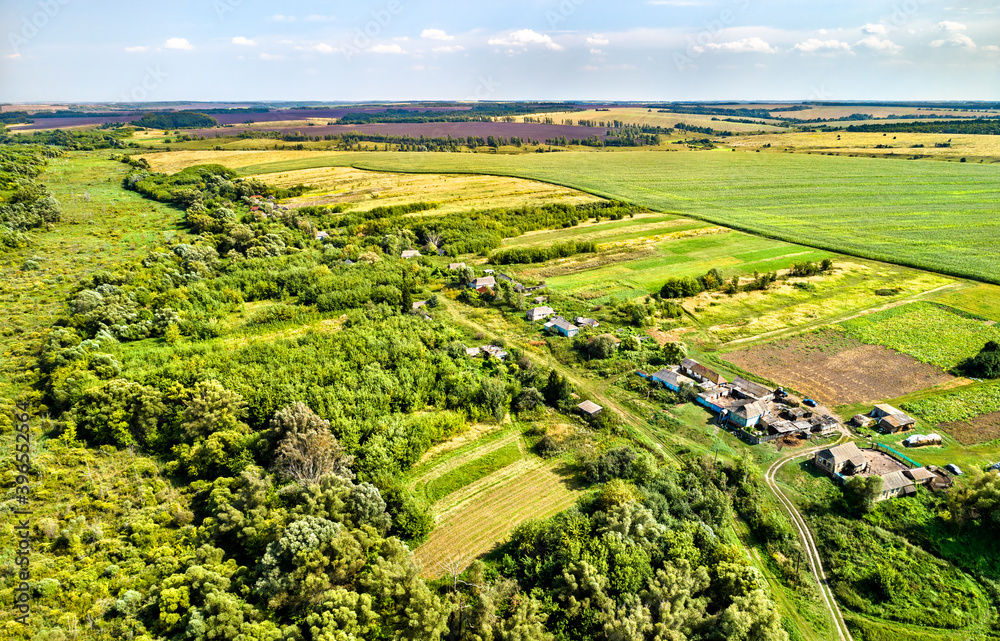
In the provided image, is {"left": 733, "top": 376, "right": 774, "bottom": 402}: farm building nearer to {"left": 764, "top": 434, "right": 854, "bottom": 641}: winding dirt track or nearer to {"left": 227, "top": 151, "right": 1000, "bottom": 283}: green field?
{"left": 764, "top": 434, "right": 854, "bottom": 641}: winding dirt track

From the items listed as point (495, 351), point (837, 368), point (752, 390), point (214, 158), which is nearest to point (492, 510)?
point (495, 351)

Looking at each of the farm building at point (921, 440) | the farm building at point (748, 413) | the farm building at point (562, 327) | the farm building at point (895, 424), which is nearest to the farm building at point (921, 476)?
the farm building at point (921, 440)

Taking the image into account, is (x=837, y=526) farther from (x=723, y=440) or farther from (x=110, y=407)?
(x=110, y=407)

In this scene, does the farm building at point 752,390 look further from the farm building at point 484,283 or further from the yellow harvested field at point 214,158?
the yellow harvested field at point 214,158

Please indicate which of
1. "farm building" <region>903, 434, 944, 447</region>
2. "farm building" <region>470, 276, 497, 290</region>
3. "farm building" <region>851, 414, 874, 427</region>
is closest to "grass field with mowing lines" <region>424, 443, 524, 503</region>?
"farm building" <region>851, 414, 874, 427</region>

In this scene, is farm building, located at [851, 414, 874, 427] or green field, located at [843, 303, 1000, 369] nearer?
farm building, located at [851, 414, 874, 427]

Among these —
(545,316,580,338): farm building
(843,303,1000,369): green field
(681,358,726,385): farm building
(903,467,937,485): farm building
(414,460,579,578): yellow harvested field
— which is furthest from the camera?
(545,316,580,338): farm building
